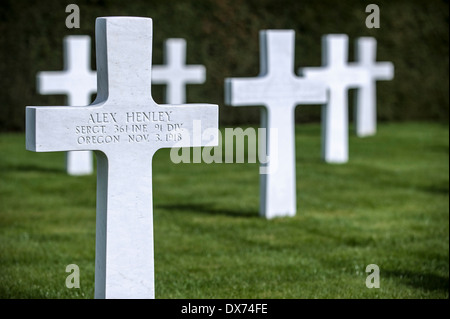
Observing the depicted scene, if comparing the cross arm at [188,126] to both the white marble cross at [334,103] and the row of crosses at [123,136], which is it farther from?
the white marble cross at [334,103]

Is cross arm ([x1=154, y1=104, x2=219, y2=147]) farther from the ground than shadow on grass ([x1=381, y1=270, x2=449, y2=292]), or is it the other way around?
cross arm ([x1=154, y1=104, x2=219, y2=147])

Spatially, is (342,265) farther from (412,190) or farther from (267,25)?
(267,25)

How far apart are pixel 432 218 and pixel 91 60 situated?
7.82m

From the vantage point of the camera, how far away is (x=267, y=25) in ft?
50.7

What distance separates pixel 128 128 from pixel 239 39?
10.9m

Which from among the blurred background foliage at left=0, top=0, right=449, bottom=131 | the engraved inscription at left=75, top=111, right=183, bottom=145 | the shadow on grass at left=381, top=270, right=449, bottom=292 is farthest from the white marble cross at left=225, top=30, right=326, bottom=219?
the blurred background foliage at left=0, top=0, right=449, bottom=131

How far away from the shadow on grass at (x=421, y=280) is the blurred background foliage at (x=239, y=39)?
9.00 metres

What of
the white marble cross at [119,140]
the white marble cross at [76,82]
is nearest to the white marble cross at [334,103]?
the white marble cross at [76,82]

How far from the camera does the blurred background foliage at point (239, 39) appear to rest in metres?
13.9

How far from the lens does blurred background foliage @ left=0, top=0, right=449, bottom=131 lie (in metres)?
13.9

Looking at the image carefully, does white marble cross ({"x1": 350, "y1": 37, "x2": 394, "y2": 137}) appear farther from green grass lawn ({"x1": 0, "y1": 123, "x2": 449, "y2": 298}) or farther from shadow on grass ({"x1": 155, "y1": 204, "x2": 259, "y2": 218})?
shadow on grass ({"x1": 155, "y1": 204, "x2": 259, "y2": 218})

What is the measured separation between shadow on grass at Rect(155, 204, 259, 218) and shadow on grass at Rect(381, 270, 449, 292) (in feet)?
7.16

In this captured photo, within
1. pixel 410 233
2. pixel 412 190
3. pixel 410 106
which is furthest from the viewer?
pixel 410 106

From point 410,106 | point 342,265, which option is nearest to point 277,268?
point 342,265
